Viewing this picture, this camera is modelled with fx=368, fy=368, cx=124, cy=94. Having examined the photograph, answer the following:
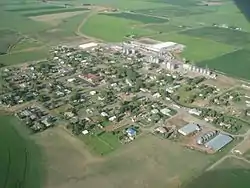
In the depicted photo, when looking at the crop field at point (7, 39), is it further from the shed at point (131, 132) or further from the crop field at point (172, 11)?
the crop field at point (172, 11)

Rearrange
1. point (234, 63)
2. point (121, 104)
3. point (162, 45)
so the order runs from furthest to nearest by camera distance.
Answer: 1. point (162, 45)
2. point (234, 63)
3. point (121, 104)

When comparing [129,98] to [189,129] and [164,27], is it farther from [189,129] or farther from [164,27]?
[164,27]

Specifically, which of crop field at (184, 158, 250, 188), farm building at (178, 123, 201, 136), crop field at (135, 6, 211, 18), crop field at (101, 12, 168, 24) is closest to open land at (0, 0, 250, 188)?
crop field at (184, 158, 250, 188)

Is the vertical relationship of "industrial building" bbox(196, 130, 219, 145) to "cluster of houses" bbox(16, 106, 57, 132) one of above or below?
above

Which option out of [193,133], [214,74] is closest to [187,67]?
[214,74]

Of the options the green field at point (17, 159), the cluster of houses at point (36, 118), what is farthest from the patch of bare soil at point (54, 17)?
the green field at point (17, 159)

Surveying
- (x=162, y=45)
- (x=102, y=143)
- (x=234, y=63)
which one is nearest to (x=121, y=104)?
(x=102, y=143)

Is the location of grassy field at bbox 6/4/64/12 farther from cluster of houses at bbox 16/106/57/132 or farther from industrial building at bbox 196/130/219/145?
industrial building at bbox 196/130/219/145
